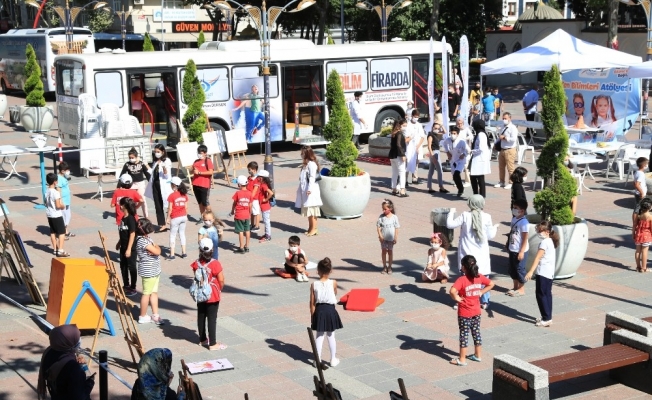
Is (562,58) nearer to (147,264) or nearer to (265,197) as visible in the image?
(265,197)

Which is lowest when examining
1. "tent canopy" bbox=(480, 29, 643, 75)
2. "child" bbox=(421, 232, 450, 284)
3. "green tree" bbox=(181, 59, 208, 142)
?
"child" bbox=(421, 232, 450, 284)

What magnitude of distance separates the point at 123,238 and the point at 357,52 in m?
15.5

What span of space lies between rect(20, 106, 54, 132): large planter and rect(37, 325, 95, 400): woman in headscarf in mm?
25350

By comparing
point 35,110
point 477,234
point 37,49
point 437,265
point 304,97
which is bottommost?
point 437,265

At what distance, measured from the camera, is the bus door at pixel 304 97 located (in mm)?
26750

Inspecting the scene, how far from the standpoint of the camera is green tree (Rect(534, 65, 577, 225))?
13.7 meters

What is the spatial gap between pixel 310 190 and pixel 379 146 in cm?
841

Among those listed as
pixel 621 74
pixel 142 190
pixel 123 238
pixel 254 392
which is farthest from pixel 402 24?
pixel 254 392

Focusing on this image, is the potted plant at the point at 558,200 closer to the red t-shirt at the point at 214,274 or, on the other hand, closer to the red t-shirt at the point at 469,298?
the red t-shirt at the point at 469,298

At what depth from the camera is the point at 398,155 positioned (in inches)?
774

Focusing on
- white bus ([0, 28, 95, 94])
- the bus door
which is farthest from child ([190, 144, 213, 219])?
white bus ([0, 28, 95, 94])

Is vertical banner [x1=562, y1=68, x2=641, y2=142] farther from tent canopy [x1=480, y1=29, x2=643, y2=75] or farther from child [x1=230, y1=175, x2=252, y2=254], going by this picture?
child [x1=230, y1=175, x2=252, y2=254]

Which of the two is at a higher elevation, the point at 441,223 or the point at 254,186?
the point at 254,186

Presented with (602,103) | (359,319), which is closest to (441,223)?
(359,319)
